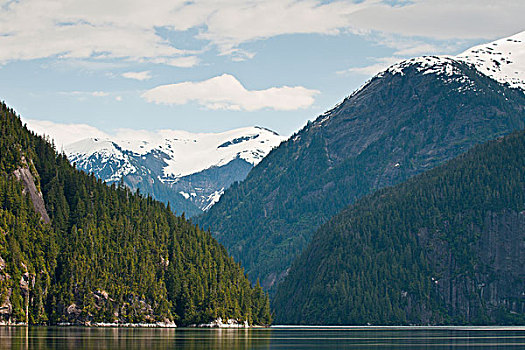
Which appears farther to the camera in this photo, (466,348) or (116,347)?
(466,348)

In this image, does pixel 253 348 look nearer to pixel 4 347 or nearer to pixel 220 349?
pixel 220 349

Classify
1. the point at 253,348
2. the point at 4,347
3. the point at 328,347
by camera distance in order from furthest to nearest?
1. the point at 328,347
2. the point at 253,348
3. the point at 4,347

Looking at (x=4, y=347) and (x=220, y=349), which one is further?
(x=220, y=349)

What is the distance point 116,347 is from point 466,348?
56207 millimetres

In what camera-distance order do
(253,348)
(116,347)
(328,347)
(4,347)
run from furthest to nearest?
(328,347), (253,348), (116,347), (4,347)

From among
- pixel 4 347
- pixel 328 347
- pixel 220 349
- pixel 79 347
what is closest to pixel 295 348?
pixel 328 347

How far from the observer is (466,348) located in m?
151

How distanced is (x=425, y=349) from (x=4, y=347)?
209ft

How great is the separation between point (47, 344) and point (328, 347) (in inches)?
1823

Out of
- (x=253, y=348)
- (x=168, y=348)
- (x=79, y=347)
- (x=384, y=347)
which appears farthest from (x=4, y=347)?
(x=384, y=347)

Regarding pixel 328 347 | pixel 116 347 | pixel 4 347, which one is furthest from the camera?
pixel 328 347

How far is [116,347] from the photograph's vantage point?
440 feet

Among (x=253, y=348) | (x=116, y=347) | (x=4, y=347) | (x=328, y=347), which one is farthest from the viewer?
(x=328, y=347)

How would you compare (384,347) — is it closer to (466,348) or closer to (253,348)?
(466,348)
